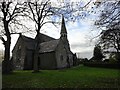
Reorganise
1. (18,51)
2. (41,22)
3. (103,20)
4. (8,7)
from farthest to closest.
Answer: (18,51), (41,22), (8,7), (103,20)

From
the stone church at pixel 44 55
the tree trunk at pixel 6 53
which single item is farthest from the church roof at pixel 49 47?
the tree trunk at pixel 6 53

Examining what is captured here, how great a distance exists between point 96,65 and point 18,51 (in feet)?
84.3

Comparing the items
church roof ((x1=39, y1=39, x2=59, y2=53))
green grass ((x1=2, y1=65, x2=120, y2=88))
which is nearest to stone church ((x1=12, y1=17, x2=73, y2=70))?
church roof ((x1=39, y1=39, x2=59, y2=53))

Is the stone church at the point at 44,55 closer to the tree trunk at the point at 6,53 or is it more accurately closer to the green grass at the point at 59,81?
the tree trunk at the point at 6,53

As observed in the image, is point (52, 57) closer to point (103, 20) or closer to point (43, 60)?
point (43, 60)

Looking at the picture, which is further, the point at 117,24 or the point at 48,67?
the point at 48,67

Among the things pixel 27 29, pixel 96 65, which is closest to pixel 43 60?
pixel 96 65

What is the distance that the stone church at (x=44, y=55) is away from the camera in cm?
5341

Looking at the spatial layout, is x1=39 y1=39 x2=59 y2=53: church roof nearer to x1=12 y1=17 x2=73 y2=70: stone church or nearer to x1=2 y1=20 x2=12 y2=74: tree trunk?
x1=12 y1=17 x2=73 y2=70: stone church

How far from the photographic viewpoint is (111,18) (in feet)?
40.5

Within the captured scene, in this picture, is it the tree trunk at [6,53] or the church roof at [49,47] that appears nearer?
the tree trunk at [6,53]

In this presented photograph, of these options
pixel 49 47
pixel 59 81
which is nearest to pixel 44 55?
pixel 49 47

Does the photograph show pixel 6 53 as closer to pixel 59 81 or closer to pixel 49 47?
pixel 59 81

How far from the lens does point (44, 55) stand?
5503 centimetres
